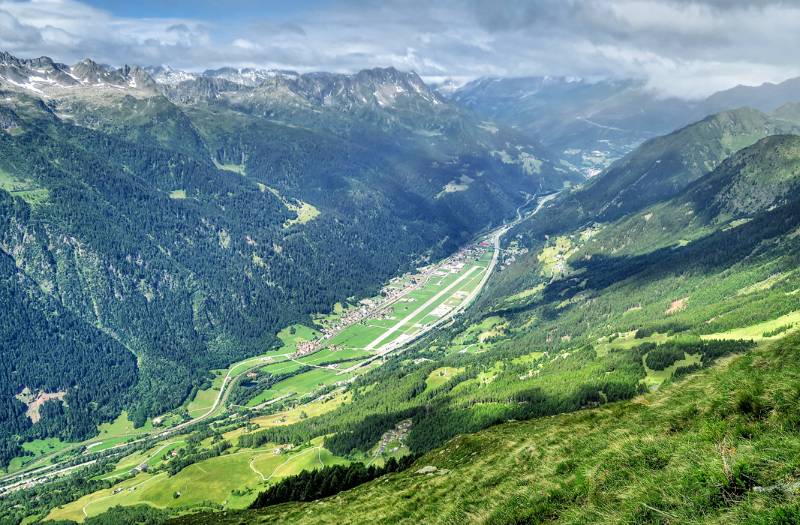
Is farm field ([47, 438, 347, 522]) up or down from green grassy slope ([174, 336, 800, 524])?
down

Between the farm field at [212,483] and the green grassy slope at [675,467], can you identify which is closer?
the green grassy slope at [675,467]

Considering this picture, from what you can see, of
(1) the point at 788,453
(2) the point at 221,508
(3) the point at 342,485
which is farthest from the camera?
(2) the point at 221,508

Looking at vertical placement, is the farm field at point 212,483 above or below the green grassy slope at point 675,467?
below

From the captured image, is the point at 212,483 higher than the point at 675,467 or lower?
lower

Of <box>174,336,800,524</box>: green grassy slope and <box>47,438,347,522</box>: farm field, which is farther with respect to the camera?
<box>47,438,347,522</box>: farm field

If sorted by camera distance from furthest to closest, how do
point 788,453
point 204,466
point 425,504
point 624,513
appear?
point 204,466, point 425,504, point 624,513, point 788,453

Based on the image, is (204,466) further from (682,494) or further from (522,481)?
(682,494)

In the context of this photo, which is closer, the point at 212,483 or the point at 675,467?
the point at 675,467

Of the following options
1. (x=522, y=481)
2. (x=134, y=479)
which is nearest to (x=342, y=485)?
(x=522, y=481)
